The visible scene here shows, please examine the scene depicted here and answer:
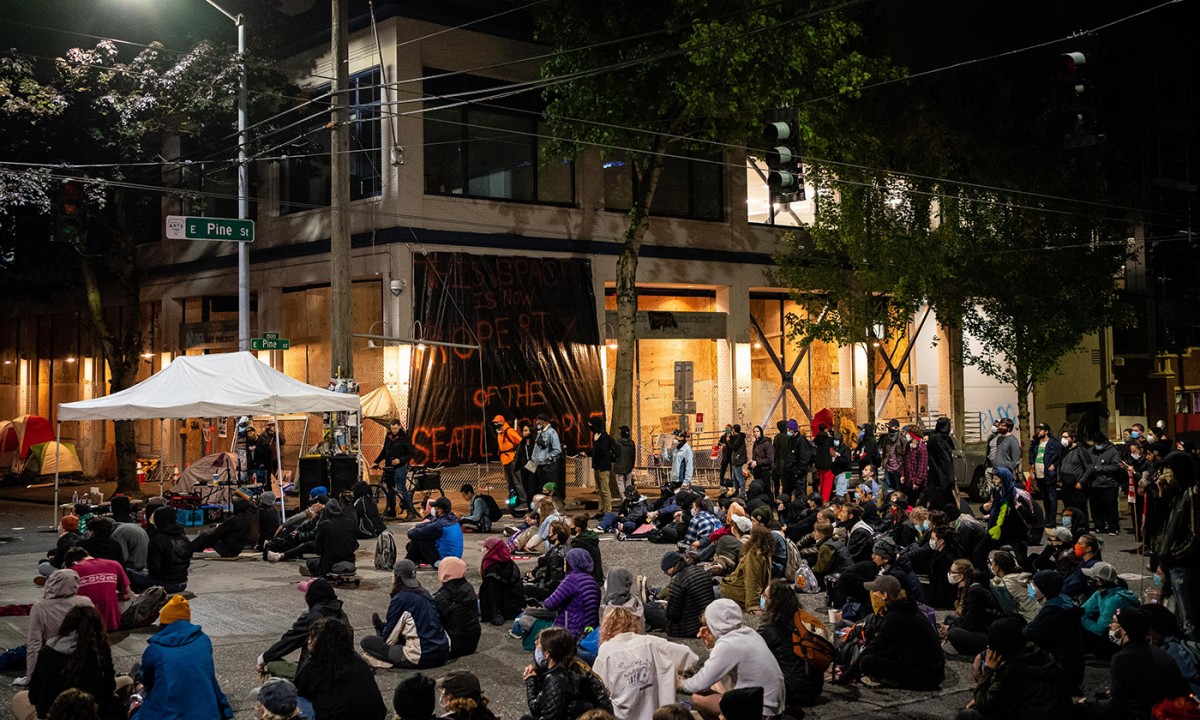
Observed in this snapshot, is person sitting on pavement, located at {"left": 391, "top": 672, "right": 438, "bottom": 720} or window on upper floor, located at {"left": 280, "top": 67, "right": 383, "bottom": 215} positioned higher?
window on upper floor, located at {"left": 280, "top": 67, "right": 383, "bottom": 215}

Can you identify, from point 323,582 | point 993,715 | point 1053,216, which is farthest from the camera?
point 1053,216

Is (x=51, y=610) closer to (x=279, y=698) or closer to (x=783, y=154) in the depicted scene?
(x=279, y=698)

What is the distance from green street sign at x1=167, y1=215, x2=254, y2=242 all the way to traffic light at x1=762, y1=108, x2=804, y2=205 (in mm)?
11565

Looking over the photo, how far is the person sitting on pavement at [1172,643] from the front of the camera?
8758mm

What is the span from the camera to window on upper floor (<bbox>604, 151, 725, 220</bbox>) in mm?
30328

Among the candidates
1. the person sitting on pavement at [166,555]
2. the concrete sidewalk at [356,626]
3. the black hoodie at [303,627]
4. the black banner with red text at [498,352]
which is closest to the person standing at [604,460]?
the black banner with red text at [498,352]

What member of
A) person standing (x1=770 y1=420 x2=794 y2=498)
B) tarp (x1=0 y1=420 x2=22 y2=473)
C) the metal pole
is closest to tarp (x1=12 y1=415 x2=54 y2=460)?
tarp (x1=0 y1=420 x2=22 y2=473)

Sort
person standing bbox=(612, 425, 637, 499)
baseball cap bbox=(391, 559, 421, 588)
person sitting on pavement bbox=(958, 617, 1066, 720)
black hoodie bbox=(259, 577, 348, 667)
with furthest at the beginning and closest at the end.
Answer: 1. person standing bbox=(612, 425, 637, 499)
2. baseball cap bbox=(391, 559, 421, 588)
3. black hoodie bbox=(259, 577, 348, 667)
4. person sitting on pavement bbox=(958, 617, 1066, 720)

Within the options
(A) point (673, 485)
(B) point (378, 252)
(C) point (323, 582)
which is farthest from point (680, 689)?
(B) point (378, 252)

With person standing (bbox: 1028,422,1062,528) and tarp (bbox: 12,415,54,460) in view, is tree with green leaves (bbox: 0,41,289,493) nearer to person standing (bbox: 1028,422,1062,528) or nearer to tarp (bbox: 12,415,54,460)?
tarp (bbox: 12,415,54,460)

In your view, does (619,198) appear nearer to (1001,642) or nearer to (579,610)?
(579,610)

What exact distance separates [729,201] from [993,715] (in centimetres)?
2600

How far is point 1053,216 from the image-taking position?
95.3ft

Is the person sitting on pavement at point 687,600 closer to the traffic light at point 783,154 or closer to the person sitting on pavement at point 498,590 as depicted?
the person sitting on pavement at point 498,590
